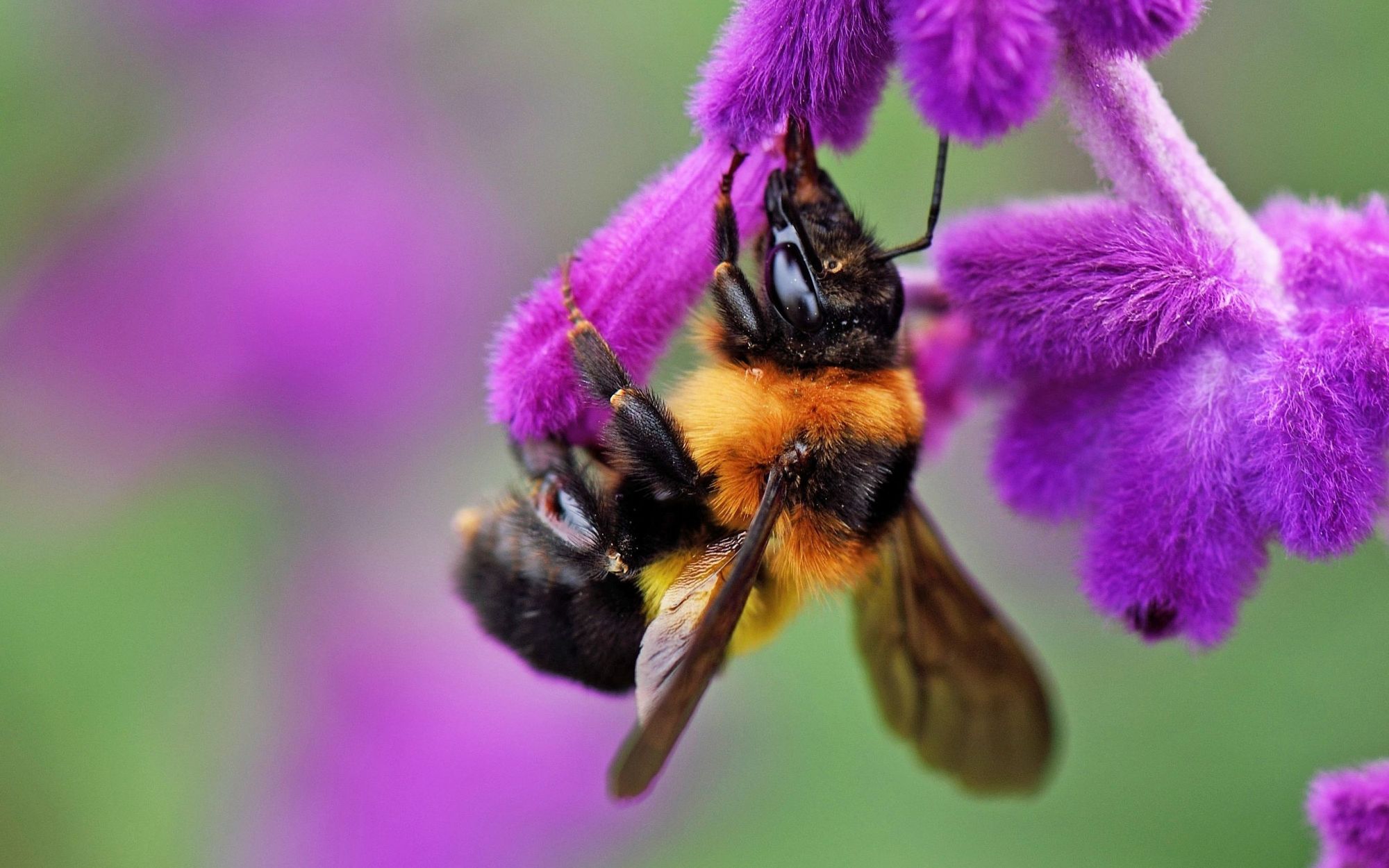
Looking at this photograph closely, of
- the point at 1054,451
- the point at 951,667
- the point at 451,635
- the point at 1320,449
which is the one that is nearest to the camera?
the point at 1320,449

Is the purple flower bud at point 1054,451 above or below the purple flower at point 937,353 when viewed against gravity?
below

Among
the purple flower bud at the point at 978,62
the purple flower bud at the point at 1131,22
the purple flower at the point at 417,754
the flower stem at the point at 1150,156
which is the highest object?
the flower stem at the point at 1150,156

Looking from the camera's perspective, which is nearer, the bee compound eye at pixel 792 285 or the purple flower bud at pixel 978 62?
the purple flower bud at pixel 978 62

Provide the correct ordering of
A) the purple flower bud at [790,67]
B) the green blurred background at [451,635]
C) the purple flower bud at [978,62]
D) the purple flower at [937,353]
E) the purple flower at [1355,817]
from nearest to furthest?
the purple flower bud at [978,62] < the purple flower bud at [790,67] < the purple flower at [1355,817] < the purple flower at [937,353] < the green blurred background at [451,635]

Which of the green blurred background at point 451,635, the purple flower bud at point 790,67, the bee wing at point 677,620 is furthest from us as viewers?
the green blurred background at point 451,635

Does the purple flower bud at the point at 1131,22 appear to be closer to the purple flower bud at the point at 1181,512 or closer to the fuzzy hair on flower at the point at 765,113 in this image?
the fuzzy hair on flower at the point at 765,113

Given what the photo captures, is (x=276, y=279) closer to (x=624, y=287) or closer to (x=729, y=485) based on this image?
(x=624, y=287)

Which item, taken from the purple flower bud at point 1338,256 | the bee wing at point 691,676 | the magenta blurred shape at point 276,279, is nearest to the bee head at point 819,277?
the bee wing at point 691,676

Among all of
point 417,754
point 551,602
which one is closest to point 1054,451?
point 551,602
